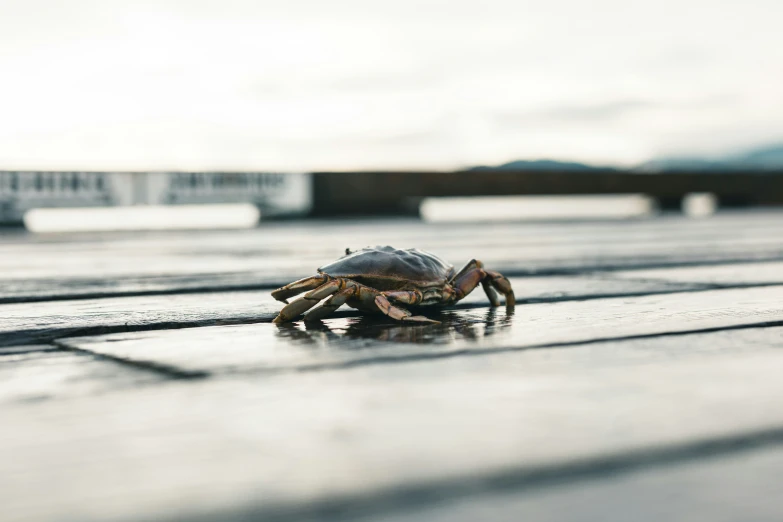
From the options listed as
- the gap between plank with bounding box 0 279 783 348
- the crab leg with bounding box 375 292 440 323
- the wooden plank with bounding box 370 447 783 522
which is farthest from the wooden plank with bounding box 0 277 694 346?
the wooden plank with bounding box 370 447 783 522

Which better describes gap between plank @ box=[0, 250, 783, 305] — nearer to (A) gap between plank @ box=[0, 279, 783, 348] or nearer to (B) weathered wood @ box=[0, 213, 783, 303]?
(B) weathered wood @ box=[0, 213, 783, 303]

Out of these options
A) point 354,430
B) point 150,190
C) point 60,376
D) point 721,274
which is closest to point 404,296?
point 60,376

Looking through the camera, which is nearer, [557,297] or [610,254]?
[557,297]

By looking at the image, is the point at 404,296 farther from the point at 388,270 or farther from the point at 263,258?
the point at 263,258

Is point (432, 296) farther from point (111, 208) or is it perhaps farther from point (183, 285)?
point (111, 208)

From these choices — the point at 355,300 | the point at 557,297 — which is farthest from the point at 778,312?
the point at 355,300
